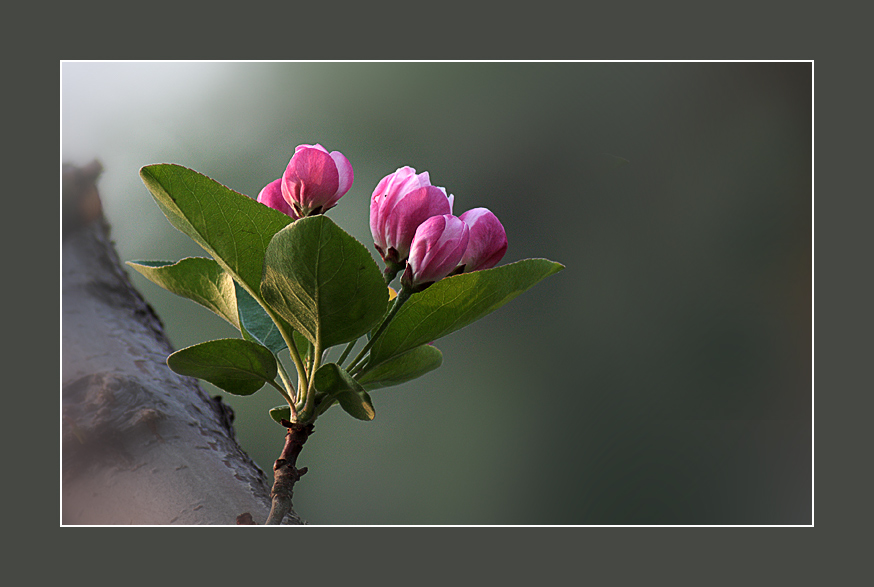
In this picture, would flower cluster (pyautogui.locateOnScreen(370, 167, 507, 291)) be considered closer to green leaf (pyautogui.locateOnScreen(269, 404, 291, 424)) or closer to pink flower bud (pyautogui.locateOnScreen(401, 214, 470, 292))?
pink flower bud (pyautogui.locateOnScreen(401, 214, 470, 292))

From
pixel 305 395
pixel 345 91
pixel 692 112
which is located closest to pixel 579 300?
pixel 692 112

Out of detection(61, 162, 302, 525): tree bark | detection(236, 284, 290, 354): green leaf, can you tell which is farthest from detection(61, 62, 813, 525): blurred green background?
detection(236, 284, 290, 354): green leaf

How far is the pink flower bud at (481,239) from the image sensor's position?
36cm

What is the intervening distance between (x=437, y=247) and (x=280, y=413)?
0.52 ft

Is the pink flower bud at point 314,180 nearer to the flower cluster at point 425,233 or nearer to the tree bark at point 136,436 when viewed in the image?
the flower cluster at point 425,233

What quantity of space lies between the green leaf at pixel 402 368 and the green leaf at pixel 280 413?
5cm

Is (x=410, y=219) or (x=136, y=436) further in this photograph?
(x=136, y=436)

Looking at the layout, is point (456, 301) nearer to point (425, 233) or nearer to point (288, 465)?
point (425, 233)

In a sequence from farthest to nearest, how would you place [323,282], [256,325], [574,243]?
[574,243] < [256,325] < [323,282]

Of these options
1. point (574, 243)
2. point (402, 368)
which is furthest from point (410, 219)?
point (574, 243)

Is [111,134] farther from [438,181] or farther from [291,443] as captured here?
[291,443]

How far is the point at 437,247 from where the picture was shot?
0.34 meters

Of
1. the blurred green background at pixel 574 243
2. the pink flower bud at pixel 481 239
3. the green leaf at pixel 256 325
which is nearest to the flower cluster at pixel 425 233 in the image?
the pink flower bud at pixel 481 239

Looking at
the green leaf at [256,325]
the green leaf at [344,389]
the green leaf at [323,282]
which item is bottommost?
the green leaf at [344,389]
